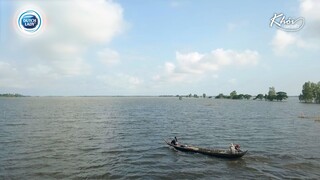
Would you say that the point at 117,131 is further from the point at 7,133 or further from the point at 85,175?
the point at 85,175

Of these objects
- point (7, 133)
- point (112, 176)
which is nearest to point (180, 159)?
point (112, 176)

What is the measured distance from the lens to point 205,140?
5369cm

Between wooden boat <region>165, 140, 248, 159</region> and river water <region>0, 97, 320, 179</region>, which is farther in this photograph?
wooden boat <region>165, 140, 248, 159</region>

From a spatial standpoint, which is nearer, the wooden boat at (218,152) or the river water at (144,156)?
the river water at (144,156)

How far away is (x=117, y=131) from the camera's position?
63.1 meters

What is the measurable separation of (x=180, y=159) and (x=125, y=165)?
7.95 m

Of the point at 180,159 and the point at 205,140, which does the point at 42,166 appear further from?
the point at 205,140

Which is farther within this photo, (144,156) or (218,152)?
(144,156)

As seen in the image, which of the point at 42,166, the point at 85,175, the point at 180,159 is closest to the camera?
the point at 85,175

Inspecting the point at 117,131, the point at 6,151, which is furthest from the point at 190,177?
the point at 117,131

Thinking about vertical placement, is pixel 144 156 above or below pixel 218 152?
below

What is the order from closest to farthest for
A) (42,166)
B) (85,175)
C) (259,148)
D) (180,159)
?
(85,175)
(42,166)
(180,159)
(259,148)

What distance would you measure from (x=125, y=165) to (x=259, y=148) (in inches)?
899

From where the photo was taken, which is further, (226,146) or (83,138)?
(83,138)
